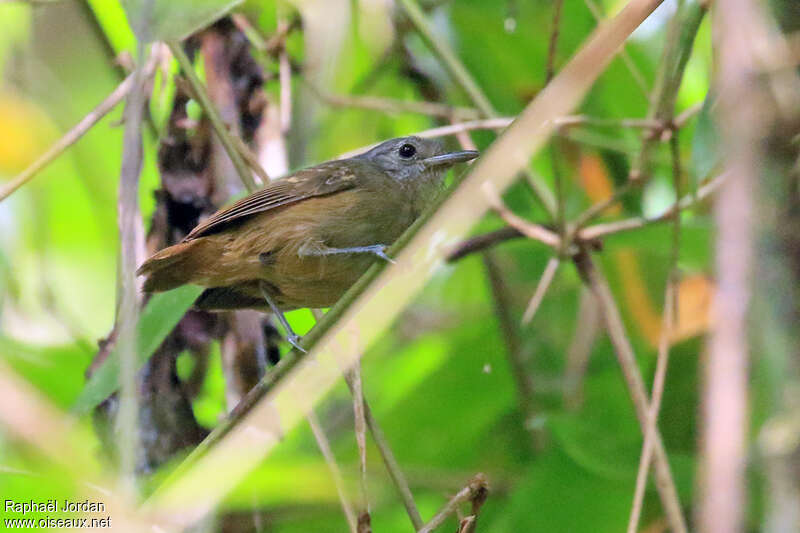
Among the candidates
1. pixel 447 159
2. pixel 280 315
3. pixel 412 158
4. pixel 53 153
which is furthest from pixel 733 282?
pixel 412 158

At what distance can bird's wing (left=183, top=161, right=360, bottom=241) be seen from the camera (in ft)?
10.3

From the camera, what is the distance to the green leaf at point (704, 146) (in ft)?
7.74

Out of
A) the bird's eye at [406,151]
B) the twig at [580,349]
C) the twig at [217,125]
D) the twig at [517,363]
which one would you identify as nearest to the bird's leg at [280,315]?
the twig at [217,125]

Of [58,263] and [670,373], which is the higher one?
[58,263]

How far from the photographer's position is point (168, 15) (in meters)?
2.11

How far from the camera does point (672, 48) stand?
3.10m

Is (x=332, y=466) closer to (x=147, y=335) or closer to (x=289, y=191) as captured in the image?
(x=147, y=335)

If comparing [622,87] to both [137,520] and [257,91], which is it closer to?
[257,91]

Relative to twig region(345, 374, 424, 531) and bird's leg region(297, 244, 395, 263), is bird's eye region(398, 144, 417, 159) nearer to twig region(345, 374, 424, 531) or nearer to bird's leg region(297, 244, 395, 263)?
bird's leg region(297, 244, 395, 263)

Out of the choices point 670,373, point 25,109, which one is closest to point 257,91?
point 25,109

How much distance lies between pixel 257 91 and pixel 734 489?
333cm

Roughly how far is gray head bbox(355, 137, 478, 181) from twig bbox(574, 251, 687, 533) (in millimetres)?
668

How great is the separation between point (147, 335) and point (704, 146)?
1.77m

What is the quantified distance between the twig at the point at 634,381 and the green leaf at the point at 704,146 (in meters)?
0.63
